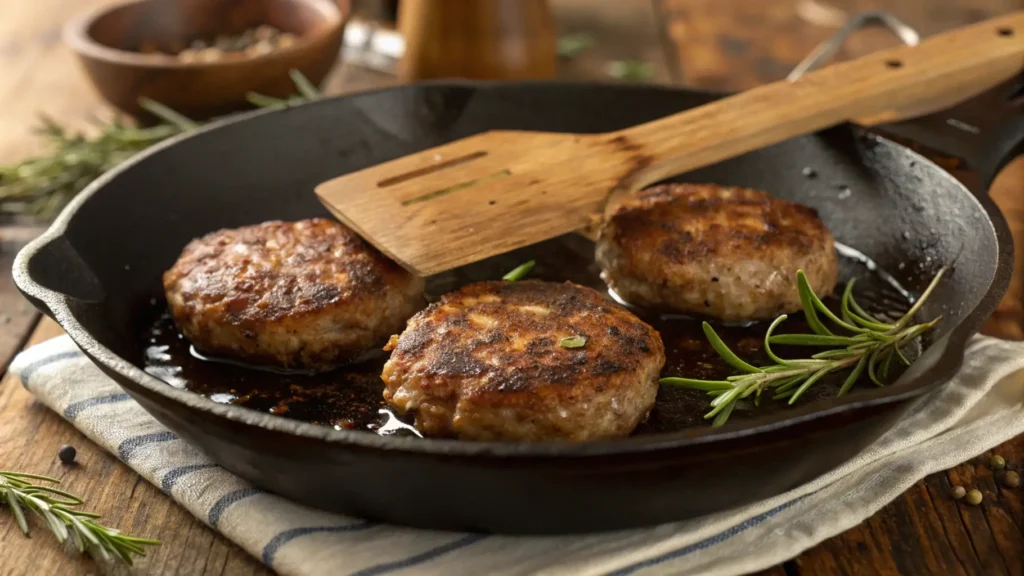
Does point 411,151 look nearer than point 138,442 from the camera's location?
No

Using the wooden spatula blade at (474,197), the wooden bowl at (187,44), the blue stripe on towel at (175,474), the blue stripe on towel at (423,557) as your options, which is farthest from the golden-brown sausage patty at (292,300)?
the wooden bowl at (187,44)

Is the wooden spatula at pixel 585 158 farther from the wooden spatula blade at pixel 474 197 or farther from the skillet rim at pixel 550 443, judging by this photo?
the skillet rim at pixel 550 443

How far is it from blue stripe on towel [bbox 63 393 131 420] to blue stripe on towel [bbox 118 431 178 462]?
0.18m

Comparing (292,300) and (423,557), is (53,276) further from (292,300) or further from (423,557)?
(423,557)

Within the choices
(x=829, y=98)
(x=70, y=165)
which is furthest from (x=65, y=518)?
(x=829, y=98)

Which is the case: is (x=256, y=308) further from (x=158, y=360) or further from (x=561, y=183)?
(x=561, y=183)

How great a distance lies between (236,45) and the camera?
4.06m

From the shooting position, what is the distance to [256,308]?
2396 mm

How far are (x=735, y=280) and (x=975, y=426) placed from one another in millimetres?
623

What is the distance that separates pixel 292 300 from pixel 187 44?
2.23 m

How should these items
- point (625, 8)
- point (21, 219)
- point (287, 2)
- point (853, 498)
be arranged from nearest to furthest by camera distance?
1. point (853, 498)
2. point (21, 219)
3. point (287, 2)
4. point (625, 8)

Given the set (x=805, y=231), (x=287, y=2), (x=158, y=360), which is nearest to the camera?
(x=158, y=360)

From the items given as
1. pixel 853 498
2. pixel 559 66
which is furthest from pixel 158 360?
pixel 559 66

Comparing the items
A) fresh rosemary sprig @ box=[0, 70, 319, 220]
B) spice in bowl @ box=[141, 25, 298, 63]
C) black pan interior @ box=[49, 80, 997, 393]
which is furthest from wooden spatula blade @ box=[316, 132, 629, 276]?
spice in bowl @ box=[141, 25, 298, 63]
